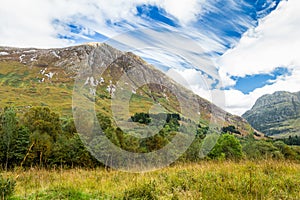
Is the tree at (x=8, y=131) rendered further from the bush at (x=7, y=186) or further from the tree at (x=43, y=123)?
the bush at (x=7, y=186)

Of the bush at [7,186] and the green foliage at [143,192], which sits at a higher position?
the bush at [7,186]

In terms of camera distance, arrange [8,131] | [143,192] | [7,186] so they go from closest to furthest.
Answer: [7,186] < [143,192] < [8,131]

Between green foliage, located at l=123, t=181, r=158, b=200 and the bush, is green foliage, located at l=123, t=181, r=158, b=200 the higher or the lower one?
the lower one

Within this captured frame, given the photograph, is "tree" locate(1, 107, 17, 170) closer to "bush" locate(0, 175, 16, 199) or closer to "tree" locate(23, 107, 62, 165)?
"tree" locate(23, 107, 62, 165)

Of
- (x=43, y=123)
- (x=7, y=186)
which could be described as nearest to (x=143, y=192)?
(x=7, y=186)

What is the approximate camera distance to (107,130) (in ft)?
81.5

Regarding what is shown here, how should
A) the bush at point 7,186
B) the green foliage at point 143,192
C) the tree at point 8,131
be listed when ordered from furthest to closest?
the tree at point 8,131 → the green foliage at point 143,192 → the bush at point 7,186

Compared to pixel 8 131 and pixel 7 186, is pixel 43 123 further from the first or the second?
pixel 7 186

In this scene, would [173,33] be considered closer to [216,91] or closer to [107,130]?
[216,91]

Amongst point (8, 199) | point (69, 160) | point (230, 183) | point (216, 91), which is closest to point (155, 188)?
point (230, 183)

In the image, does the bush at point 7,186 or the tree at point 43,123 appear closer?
the bush at point 7,186

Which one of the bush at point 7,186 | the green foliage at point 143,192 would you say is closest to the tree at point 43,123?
the bush at point 7,186

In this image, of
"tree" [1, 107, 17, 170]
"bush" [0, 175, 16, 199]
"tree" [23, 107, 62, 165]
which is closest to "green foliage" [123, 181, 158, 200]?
"bush" [0, 175, 16, 199]

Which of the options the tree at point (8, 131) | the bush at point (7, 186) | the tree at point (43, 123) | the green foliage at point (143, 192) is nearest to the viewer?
the bush at point (7, 186)
